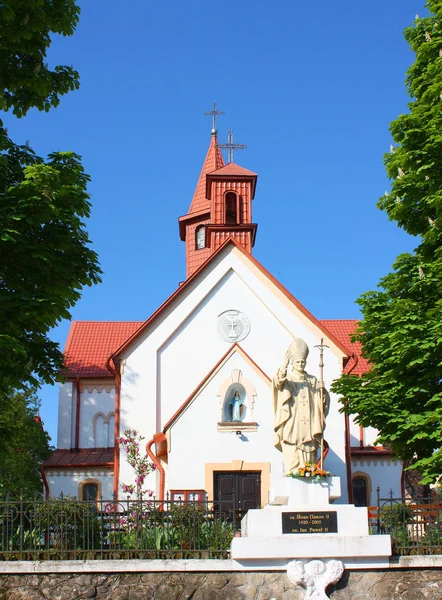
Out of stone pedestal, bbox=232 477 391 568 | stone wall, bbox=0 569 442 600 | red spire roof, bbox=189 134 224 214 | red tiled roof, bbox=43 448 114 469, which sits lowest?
stone wall, bbox=0 569 442 600

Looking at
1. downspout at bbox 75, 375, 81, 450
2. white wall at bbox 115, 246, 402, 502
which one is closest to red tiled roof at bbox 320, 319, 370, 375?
white wall at bbox 115, 246, 402, 502

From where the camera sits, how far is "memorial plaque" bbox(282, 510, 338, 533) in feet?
39.0

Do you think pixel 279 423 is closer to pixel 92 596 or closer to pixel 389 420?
pixel 92 596

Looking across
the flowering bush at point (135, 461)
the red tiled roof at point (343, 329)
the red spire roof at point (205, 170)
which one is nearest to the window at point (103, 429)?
the flowering bush at point (135, 461)

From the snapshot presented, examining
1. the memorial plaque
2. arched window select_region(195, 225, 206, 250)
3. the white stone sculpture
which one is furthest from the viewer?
arched window select_region(195, 225, 206, 250)

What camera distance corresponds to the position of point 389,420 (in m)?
16.7

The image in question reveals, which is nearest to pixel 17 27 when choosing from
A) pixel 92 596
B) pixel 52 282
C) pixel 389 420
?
pixel 52 282

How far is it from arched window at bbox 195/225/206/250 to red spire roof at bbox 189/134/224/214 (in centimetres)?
106

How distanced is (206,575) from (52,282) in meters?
5.65

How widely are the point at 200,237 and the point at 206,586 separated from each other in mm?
24994

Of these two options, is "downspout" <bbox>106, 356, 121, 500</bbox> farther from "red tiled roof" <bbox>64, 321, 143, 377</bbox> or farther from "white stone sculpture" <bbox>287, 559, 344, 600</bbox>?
"white stone sculpture" <bbox>287, 559, 344, 600</bbox>

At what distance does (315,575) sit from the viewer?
38.3ft

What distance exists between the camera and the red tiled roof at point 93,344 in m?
28.5

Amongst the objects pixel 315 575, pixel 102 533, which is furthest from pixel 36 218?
pixel 315 575
